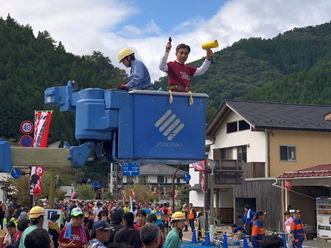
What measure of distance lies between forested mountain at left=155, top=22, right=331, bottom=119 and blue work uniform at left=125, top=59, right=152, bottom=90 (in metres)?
77.6

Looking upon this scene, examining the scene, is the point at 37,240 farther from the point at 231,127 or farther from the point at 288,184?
the point at 231,127

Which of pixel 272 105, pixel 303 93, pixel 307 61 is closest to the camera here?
pixel 272 105

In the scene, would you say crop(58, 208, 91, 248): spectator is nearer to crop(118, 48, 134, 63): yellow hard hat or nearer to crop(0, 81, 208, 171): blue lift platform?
crop(0, 81, 208, 171): blue lift platform

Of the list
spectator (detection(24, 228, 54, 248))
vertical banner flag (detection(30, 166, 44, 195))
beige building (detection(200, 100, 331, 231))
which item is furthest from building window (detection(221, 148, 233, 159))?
spectator (detection(24, 228, 54, 248))

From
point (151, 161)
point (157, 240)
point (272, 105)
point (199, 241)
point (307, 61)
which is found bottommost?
point (199, 241)

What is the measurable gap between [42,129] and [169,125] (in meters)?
10.5

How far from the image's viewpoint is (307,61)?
151500 mm

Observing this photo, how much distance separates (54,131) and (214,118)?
4413cm

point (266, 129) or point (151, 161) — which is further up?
point (266, 129)

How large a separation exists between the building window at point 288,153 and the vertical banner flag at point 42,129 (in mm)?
20742

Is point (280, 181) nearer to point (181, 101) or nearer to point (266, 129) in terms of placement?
point (266, 129)

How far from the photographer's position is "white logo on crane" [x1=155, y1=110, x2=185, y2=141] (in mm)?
5121

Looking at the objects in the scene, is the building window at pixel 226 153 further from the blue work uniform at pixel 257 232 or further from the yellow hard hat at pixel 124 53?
the yellow hard hat at pixel 124 53

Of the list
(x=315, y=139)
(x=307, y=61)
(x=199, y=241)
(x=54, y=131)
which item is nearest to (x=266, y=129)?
(x=315, y=139)
